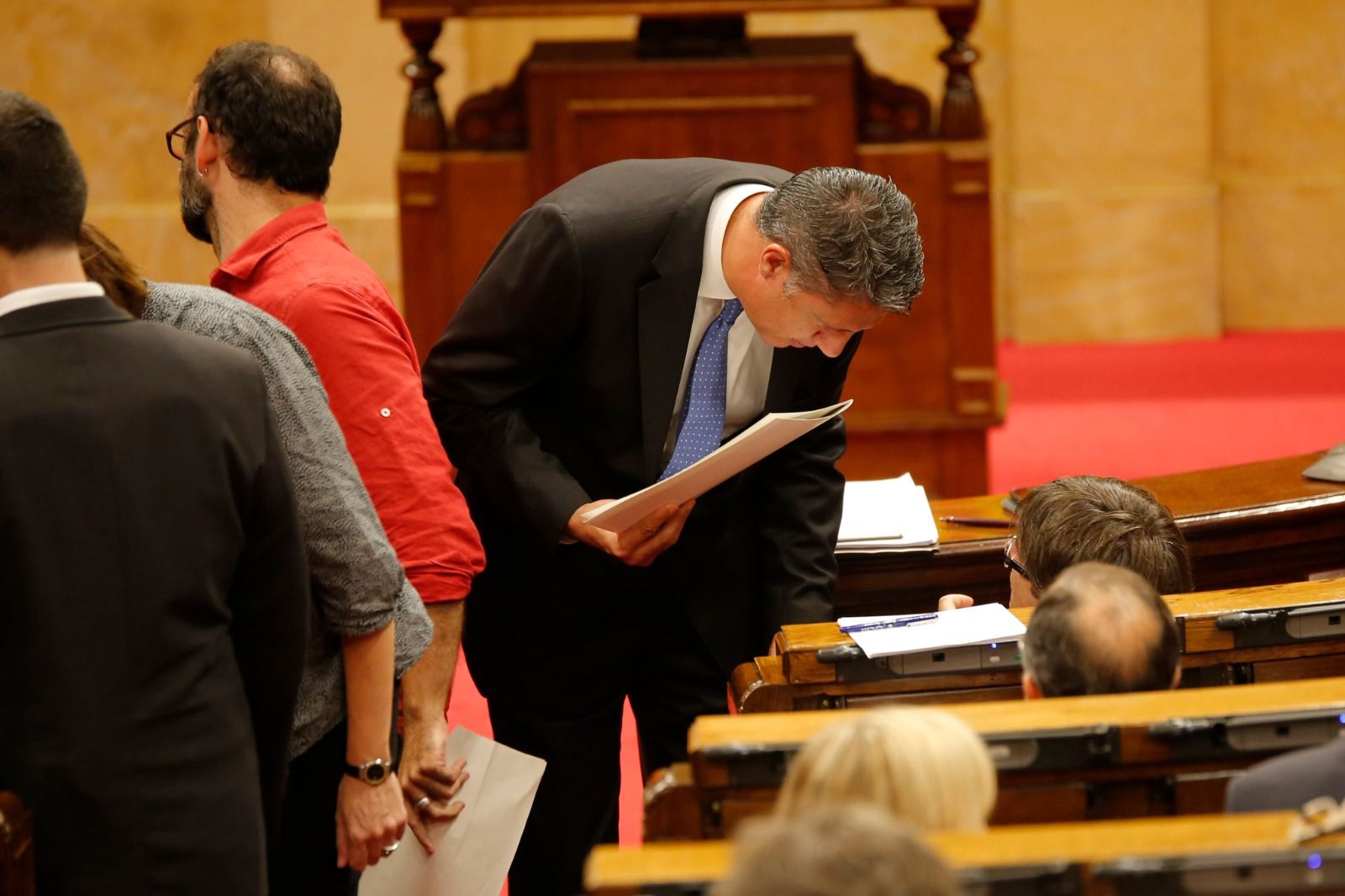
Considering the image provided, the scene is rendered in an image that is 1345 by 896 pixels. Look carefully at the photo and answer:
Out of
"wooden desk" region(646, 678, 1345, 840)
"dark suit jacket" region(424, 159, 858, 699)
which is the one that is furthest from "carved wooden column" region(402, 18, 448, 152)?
"wooden desk" region(646, 678, 1345, 840)

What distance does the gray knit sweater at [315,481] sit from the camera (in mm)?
2053

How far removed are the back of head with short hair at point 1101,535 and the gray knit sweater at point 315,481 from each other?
0.97 m

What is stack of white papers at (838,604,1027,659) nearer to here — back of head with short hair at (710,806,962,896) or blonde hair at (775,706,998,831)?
blonde hair at (775,706,998,831)

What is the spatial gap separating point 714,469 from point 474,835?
0.69m

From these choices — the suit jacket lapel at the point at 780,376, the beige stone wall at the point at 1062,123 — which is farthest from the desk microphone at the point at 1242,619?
the beige stone wall at the point at 1062,123

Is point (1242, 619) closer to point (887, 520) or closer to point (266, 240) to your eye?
point (887, 520)

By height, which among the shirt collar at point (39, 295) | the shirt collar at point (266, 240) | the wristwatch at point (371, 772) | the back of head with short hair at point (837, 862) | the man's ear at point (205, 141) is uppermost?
the man's ear at point (205, 141)

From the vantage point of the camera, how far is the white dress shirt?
2768mm

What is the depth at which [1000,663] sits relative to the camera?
221 cm

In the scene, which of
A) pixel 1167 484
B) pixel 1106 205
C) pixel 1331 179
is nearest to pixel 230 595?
pixel 1167 484

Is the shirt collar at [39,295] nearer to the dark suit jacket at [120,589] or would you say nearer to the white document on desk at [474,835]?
the dark suit jacket at [120,589]

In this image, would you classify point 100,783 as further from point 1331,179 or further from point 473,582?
point 1331,179

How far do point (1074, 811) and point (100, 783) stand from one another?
1.07 metres

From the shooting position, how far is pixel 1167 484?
340 centimetres
